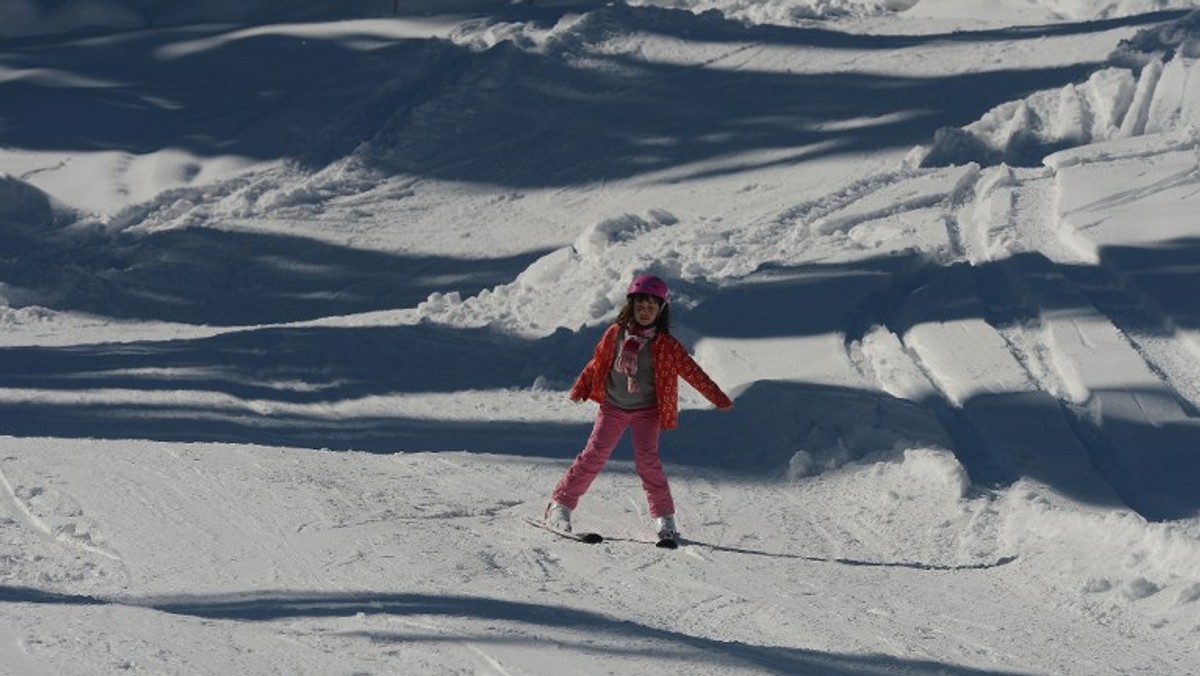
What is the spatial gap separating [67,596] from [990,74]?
1182 cm

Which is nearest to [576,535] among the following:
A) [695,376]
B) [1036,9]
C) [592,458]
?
[592,458]

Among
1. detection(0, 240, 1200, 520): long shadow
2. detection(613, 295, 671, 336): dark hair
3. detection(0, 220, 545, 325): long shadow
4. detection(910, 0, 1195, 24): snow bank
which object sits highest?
detection(910, 0, 1195, 24): snow bank

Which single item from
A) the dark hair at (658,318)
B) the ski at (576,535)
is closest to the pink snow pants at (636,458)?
the ski at (576,535)

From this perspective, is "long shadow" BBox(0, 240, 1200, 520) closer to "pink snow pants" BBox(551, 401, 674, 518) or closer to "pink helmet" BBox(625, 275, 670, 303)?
"pink snow pants" BBox(551, 401, 674, 518)

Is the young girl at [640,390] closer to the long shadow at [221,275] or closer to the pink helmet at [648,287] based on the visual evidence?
the pink helmet at [648,287]

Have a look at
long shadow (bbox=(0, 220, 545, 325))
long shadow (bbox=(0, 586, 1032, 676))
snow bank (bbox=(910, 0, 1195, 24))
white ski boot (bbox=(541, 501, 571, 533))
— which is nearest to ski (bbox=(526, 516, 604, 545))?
white ski boot (bbox=(541, 501, 571, 533))

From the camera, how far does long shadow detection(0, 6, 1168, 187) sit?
15.7 m

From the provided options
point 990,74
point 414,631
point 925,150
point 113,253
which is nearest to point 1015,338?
point 925,150

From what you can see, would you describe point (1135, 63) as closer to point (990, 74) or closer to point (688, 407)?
Result: point (990, 74)

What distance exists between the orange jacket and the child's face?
0.08 meters

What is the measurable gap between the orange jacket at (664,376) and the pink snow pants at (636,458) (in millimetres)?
66

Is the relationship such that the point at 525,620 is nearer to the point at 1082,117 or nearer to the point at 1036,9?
the point at 1082,117

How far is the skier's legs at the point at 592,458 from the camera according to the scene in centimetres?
759

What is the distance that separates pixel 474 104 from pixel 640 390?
390 inches
